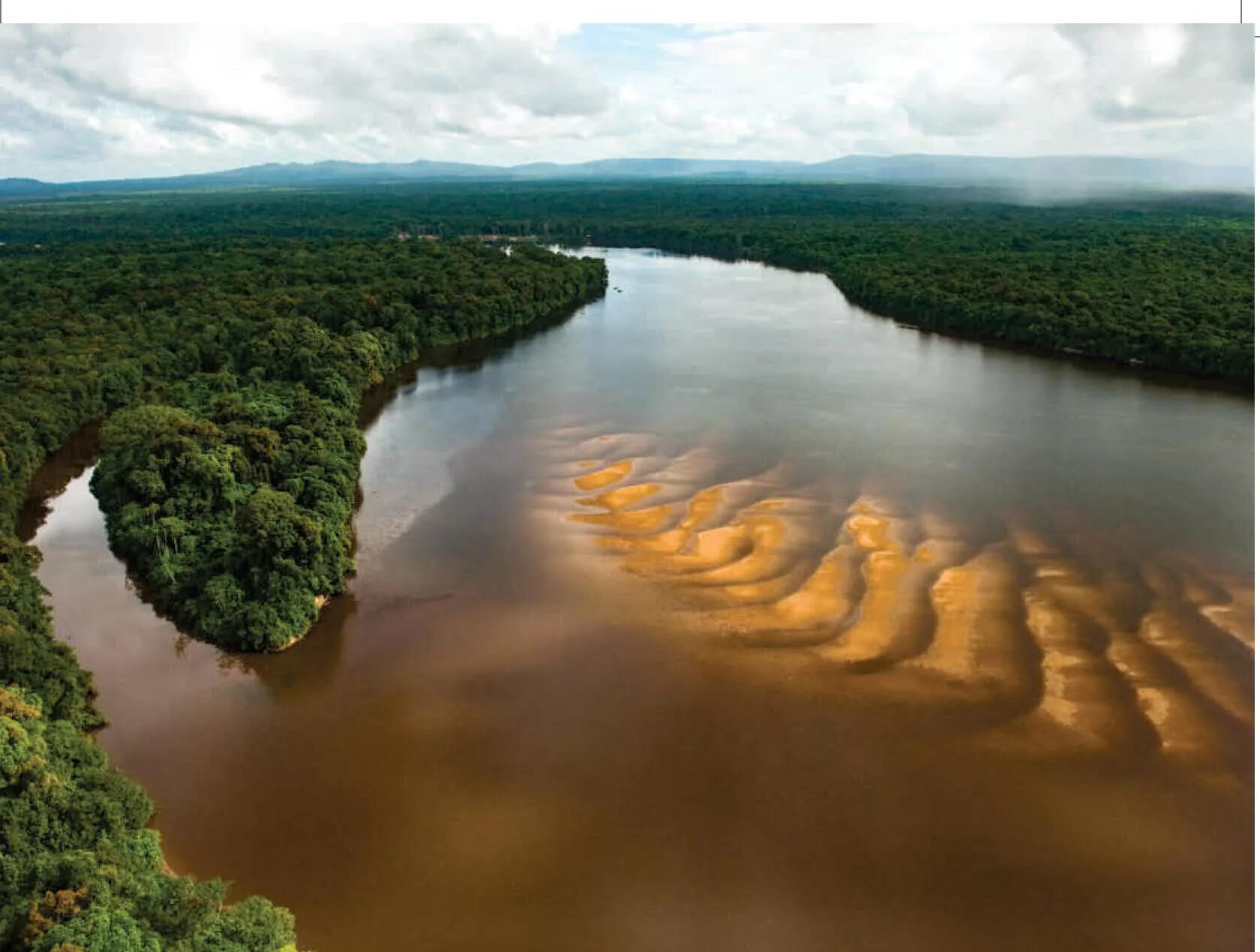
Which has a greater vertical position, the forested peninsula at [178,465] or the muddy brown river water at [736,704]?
the forested peninsula at [178,465]

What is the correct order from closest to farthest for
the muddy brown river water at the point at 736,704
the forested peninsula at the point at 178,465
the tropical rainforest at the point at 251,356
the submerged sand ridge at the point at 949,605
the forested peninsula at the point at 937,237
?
the forested peninsula at the point at 178,465
the tropical rainforest at the point at 251,356
the muddy brown river water at the point at 736,704
the submerged sand ridge at the point at 949,605
the forested peninsula at the point at 937,237

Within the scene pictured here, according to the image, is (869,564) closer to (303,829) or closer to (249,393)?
(303,829)

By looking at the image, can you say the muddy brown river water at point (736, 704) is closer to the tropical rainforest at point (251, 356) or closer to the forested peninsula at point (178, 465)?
the forested peninsula at point (178, 465)

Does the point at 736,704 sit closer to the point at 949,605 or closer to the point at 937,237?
the point at 949,605

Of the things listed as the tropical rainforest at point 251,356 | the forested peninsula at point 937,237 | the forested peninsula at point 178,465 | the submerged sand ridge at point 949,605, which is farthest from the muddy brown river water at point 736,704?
the forested peninsula at point 937,237

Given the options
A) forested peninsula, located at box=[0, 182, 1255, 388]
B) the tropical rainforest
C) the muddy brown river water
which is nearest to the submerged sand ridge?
the muddy brown river water

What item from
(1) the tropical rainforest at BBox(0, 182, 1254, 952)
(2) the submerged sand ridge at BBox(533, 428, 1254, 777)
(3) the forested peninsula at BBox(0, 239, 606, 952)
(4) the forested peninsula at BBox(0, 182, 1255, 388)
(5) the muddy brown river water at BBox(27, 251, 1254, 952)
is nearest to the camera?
(3) the forested peninsula at BBox(0, 239, 606, 952)

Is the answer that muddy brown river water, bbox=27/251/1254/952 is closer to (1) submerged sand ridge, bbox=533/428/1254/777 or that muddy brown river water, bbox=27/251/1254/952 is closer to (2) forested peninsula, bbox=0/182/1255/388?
(1) submerged sand ridge, bbox=533/428/1254/777
